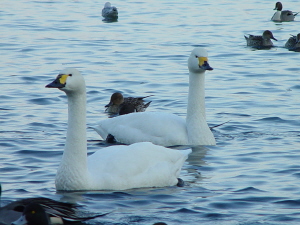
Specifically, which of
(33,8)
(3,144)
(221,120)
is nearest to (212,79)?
(221,120)

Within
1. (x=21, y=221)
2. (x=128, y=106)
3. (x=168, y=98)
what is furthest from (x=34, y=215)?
(x=168, y=98)

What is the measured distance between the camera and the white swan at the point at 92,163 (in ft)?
25.1

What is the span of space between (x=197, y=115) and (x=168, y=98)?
3188mm

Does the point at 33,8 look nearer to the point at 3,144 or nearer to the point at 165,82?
the point at 165,82

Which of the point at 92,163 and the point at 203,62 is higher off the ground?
the point at 203,62

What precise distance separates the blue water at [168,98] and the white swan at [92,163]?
0.12 m

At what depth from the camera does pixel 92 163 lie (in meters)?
8.04

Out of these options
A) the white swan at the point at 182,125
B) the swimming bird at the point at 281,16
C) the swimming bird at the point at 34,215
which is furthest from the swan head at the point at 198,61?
the swimming bird at the point at 281,16

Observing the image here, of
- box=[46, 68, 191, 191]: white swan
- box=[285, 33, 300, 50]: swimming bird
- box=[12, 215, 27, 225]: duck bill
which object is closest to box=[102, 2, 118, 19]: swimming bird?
box=[285, 33, 300, 50]: swimming bird

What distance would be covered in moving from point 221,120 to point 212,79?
3653 mm

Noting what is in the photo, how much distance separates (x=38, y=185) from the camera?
8.10 meters

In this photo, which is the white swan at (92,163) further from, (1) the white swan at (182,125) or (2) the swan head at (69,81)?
(1) the white swan at (182,125)

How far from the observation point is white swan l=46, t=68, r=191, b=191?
7.66 metres

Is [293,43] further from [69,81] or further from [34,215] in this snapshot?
[34,215]
